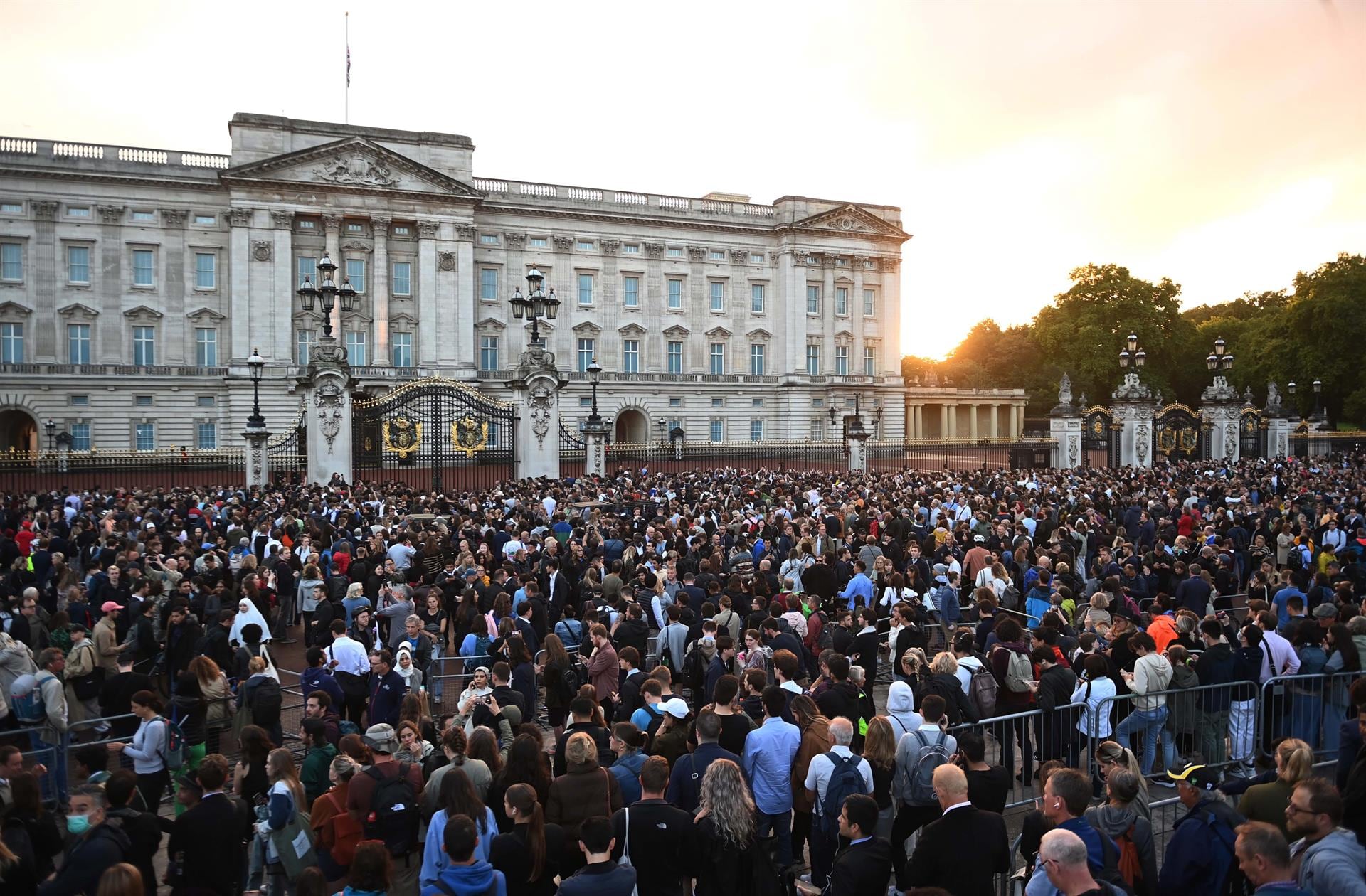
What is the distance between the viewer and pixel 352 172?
5422 cm

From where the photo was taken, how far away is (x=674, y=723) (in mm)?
7562

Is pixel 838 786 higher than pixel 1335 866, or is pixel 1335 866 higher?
pixel 1335 866

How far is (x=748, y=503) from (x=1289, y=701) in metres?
Result: 14.8

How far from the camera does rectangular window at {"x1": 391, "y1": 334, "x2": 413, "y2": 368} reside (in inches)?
2224

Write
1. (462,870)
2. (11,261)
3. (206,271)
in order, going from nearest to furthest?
(462,870)
(11,261)
(206,271)

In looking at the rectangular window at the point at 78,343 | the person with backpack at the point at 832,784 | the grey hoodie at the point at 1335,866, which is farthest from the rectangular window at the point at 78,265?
the grey hoodie at the point at 1335,866

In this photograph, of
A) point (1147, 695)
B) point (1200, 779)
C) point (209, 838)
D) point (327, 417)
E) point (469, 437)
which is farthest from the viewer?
point (469, 437)

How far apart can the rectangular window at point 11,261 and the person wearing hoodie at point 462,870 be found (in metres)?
57.8

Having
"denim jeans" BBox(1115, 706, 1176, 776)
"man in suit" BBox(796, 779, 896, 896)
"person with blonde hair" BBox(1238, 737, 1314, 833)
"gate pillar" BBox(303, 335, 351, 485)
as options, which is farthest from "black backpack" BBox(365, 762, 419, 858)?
"gate pillar" BBox(303, 335, 351, 485)

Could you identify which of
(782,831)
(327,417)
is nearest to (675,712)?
(782,831)

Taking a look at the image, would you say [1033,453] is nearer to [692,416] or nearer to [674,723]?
[692,416]

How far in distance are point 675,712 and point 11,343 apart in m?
56.7

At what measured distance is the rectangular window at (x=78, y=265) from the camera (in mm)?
51062

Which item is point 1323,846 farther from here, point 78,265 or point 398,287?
point 78,265
